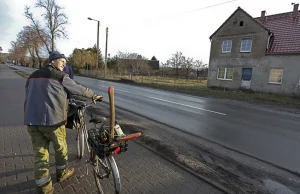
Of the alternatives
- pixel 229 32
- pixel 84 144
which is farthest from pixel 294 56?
pixel 84 144

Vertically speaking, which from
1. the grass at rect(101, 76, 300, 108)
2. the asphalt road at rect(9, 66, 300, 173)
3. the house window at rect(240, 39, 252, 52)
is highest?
the house window at rect(240, 39, 252, 52)

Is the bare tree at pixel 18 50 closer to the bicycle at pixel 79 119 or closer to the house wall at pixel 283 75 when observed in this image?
the house wall at pixel 283 75

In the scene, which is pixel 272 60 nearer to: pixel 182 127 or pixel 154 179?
pixel 182 127

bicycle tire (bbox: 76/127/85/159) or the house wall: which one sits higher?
the house wall

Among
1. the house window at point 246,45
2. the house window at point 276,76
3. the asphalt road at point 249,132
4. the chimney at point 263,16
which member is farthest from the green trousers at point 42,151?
the chimney at point 263,16

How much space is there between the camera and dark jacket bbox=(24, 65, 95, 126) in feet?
8.46

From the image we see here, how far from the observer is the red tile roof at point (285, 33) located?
59.4ft

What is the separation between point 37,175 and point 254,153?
450 centimetres

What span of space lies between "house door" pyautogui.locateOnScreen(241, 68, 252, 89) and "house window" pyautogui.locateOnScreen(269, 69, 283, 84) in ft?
6.52

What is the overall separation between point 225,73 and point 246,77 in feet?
7.81

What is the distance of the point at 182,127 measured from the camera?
261 inches

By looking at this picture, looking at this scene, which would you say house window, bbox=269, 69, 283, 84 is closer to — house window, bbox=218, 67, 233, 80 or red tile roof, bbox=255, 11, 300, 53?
red tile roof, bbox=255, 11, 300, 53

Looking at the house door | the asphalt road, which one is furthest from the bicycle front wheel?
the house door

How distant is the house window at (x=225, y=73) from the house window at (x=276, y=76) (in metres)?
3.98
